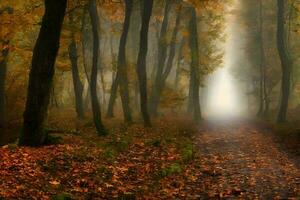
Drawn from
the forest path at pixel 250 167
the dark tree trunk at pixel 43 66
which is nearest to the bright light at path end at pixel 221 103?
the forest path at pixel 250 167

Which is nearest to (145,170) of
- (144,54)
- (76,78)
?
(144,54)

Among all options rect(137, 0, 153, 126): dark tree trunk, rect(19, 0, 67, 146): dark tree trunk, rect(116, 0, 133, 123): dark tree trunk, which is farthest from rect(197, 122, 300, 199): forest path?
rect(116, 0, 133, 123): dark tree trunk

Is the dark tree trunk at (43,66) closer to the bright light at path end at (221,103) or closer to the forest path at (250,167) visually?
the forest path at (250,167)

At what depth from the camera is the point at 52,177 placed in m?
10.3

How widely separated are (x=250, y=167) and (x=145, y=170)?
3.57 metres

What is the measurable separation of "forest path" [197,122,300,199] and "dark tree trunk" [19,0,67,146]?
5.86m

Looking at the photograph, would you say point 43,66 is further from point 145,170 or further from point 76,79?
point 76,79

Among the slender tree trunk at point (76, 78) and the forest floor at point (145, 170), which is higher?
the slender tree trunk at point (76, 78)

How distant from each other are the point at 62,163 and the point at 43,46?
390cm

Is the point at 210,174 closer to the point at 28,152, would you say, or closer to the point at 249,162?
the point at 249,162

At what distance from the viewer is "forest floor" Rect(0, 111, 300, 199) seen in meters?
9.85

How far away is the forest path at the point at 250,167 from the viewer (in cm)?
1047

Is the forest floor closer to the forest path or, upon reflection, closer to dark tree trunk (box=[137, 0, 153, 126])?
the forest path

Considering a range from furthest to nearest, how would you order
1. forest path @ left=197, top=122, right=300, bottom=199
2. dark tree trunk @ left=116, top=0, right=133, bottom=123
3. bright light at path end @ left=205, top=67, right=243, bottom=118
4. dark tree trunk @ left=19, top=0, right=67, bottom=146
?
bright light at path end @ left=205, top=67, right=243, bottom=118, dark tree trunk @ left=116, top=0, right=133, bottom=123, dark tree trunk @ left=19, top=0, right=67, bottom=146, forest path @ left=197, top=122, right=300, bottom=199
